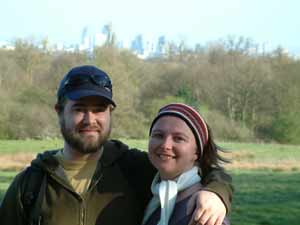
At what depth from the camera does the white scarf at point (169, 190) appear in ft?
8.48

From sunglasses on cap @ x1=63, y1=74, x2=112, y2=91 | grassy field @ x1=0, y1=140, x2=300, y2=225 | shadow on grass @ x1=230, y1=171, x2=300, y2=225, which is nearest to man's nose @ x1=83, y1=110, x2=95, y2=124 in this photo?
sunglasses on cap @ x1=63, y1=74, x2=112, y2=91

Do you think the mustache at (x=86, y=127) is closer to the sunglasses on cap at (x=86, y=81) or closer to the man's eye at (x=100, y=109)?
the man's eye at (x=100, y=109)

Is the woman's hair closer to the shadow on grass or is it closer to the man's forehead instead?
the man's forehead

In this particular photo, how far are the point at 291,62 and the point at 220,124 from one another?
9.03 m

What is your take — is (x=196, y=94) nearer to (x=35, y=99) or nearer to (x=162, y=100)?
(x=162, y=100)

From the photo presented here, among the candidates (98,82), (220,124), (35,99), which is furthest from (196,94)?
(98,82)

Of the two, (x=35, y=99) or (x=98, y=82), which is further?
(x=35, y=99)

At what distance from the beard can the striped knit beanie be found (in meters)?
0.39

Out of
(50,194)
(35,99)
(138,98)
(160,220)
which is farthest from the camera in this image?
(138,98)

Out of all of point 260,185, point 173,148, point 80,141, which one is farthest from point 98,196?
point 260,185

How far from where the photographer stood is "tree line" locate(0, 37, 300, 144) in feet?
129

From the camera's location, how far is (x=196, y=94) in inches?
1826

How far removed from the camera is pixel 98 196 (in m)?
2.88

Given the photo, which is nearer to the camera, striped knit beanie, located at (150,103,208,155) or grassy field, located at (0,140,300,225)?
striped knit beanie, located at (150,103,208,155)
